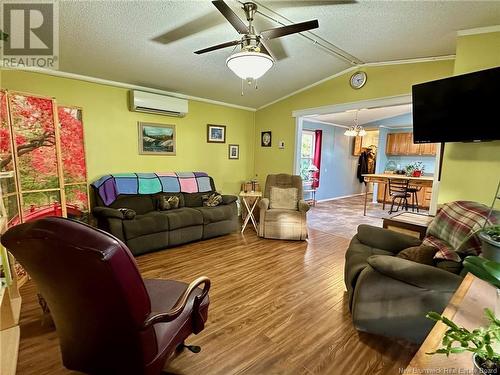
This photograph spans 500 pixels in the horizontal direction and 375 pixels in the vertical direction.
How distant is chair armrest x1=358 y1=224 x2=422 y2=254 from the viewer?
7.79 feet

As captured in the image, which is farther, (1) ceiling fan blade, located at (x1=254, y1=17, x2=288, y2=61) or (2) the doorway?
(2) the doorway

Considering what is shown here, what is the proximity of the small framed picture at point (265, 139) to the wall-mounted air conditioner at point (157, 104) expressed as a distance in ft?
5.78

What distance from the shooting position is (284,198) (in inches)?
174

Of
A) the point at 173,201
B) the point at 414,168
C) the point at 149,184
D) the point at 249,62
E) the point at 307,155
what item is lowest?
the point at 173,201

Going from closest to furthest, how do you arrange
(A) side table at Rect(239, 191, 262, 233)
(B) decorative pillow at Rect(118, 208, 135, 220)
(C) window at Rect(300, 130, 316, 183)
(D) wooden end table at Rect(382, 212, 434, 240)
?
(D) wooden end table at Rect(382, 212, 434, 240) < (B) decorative pillow at Rect(118, 208, 135, 220) < (A) side table at Rect(239, 191, 262, 233) < (C) window at Rect(300, 130, 316, 183)

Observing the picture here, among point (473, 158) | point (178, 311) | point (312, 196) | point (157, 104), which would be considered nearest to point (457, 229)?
point (473, 158)

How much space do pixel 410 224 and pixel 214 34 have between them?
2976mm

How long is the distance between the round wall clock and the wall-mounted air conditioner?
2766mm

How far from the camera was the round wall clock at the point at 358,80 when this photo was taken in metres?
3.88

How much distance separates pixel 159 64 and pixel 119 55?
18.8 inches

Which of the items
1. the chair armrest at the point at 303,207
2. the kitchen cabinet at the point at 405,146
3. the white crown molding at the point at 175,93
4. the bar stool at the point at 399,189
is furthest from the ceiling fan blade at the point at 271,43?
the kitchen cabinet at the point at 405,146

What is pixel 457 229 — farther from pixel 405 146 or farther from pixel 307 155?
pixel 405 146

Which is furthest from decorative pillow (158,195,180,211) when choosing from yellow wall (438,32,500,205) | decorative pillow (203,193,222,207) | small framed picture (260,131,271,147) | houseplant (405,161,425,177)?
houseplant (405,161,425,177)

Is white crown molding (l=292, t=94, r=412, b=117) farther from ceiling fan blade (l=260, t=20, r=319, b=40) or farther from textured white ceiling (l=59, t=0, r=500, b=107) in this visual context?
ceiling fan blade (l=260, t=20, r=319, b=40)
